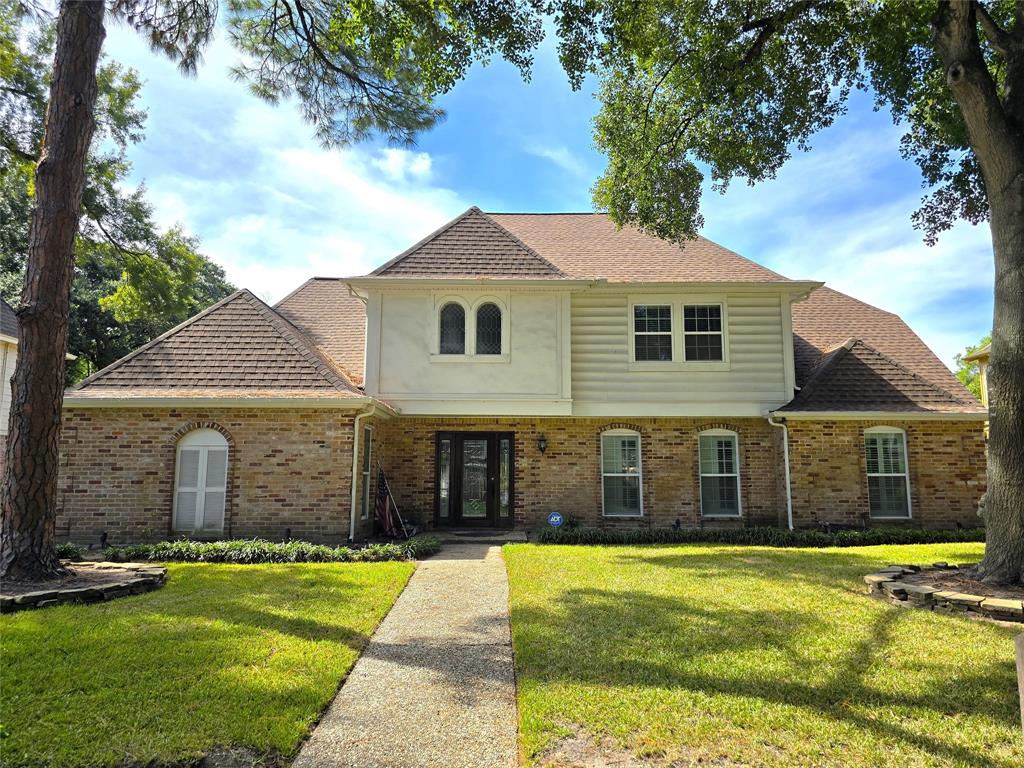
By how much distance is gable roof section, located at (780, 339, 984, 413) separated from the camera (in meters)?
13.2

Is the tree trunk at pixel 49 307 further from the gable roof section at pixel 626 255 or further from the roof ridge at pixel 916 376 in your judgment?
the roof ridge at pixel 916 376

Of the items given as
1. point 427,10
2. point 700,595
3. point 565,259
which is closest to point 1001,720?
point 700,595

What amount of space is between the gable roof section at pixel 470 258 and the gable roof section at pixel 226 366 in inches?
104

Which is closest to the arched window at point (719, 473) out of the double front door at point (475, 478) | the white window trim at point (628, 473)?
the white window trim at point (628, 473)

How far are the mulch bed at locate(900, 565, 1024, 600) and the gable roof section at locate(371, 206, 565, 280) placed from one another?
8692 millimetres

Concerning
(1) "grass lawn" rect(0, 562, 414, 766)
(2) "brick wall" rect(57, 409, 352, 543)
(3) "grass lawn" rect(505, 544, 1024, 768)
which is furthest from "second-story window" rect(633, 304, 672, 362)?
(1) "grass lawn" rect(0, 562, 414, 766)

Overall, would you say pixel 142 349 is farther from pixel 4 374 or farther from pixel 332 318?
pixel 4 374

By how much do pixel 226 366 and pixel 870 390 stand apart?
550 inches

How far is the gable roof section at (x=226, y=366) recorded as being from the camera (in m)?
11.9

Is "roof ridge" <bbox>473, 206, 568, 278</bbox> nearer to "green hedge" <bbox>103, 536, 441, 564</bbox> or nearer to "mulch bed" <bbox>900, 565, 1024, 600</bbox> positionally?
"green hedge" <bbox>103, 536, 441, 564</bbox>

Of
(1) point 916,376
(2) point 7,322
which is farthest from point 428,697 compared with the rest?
(2) point 7,322

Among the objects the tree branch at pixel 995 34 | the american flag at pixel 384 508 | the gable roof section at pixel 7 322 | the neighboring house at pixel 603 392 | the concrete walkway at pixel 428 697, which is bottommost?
the concrete walkway at pixel 428 697

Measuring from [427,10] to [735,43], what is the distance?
548cm

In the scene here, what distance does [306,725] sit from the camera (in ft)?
12.3
